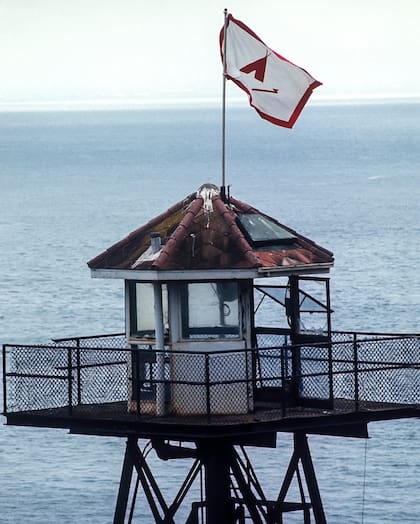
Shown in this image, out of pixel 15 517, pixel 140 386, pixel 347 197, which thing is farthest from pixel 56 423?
pixel 347 197

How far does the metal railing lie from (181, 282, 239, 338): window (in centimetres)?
39

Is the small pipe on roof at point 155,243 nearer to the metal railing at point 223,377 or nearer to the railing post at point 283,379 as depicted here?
the metal railing at point 223,377

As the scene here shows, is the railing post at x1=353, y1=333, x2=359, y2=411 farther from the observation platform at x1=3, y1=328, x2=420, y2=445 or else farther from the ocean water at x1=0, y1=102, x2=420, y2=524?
the ocean water at x1=0, y1=102, x2=420, y2=524

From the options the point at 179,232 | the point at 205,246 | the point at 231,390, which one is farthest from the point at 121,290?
the point at 231,390

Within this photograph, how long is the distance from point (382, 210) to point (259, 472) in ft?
281

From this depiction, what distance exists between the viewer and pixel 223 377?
26.3m

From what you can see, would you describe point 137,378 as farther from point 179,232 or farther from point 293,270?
point 293,270

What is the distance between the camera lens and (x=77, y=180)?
19662cm

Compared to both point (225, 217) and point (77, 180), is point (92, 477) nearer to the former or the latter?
point (225, 217)

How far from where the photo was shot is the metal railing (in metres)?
26.4

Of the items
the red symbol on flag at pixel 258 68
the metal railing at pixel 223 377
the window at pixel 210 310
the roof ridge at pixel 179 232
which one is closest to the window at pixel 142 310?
the metal railing at pixel 223 377

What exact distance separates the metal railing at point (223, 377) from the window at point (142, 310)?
0.23m

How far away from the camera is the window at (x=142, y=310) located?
2689 cm

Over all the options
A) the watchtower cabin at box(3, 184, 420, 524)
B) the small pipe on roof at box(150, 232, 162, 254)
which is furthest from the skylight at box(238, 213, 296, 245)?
the small pipe on roof at box(150, 232, 162, 254)
